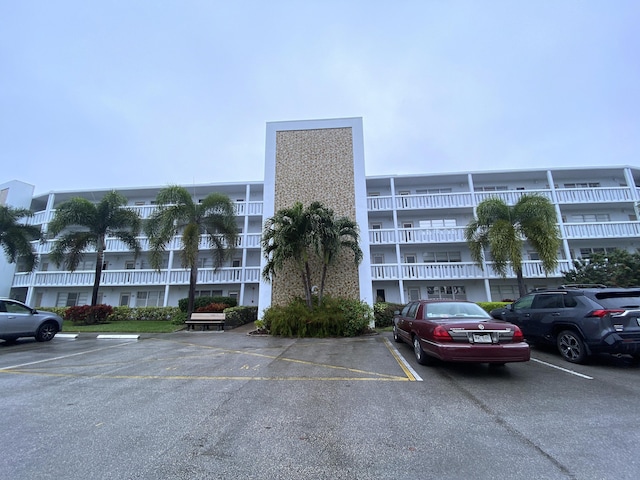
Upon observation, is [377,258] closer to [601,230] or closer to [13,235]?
[601,230]

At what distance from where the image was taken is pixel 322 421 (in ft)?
11.8

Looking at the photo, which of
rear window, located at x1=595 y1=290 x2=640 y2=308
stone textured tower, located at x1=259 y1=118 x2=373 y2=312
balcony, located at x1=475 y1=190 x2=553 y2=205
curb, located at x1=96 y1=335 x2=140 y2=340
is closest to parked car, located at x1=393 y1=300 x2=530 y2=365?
rear window, located at x1=595 y1=290 x2=640 y2=308

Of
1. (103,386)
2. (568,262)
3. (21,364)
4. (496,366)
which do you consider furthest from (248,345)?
(568,262)

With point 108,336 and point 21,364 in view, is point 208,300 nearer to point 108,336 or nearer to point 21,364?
point 108,336

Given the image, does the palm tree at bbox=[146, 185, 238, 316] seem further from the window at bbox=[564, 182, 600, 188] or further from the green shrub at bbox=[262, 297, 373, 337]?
the window at bbox=[564, 182, 600, 188]

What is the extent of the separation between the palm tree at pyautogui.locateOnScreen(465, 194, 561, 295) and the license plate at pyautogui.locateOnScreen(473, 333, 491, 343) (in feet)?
32.0

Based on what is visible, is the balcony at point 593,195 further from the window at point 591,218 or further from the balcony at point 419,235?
the balcony at point 419,235

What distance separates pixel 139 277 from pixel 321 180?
1580cm

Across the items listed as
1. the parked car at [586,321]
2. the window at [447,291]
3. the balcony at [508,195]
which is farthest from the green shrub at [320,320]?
the balcony at [508,195]

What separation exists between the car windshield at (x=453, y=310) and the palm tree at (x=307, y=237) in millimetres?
6184

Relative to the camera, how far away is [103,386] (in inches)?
202

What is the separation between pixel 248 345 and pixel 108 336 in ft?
23.0

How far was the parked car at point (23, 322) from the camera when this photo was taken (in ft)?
31.3

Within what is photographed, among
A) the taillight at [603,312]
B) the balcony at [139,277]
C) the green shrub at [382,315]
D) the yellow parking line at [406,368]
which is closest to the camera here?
the yellow parking line at [406,368]
